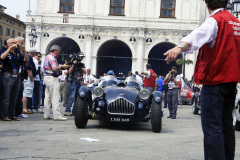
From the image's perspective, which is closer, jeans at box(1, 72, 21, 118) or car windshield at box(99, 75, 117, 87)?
jeans at box(1, 72, 21, 118)

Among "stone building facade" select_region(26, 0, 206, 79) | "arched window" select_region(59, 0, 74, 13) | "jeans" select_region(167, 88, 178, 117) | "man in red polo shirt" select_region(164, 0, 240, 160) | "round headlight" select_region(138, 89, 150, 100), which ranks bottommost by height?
"jeans" select_region(167, 88, 178, 117)

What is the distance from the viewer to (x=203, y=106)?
3.44 meters

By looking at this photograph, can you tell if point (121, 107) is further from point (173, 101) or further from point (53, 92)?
point (173, 101)

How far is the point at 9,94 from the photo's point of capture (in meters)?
8.17

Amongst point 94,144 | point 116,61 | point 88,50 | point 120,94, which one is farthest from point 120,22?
point 94,144

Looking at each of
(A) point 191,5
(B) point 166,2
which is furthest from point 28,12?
(A) point 191,5

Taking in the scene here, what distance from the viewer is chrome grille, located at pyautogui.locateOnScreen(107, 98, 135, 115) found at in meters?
7.37

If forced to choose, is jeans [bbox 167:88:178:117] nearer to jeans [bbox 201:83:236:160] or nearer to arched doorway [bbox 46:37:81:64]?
jeans [bbox 201:83:236:160]

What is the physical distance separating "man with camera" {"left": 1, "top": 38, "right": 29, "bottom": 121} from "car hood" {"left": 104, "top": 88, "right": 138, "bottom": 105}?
2144 mm

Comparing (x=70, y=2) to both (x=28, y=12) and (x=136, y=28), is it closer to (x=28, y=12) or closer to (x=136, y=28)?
(x=28, y=12)

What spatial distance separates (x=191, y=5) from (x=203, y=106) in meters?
29.1

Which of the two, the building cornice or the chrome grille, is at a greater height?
the building cornice

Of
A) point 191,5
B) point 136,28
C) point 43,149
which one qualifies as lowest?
point 43,149

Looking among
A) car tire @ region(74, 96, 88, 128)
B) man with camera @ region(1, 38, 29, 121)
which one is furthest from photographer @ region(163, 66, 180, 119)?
man with camera @ region(1, 38, 29, 121)
